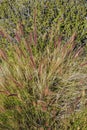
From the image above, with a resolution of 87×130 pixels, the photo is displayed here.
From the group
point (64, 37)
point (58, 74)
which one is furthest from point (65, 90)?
point (64, 37)

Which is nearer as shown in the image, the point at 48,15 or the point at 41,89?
the point at 41,89

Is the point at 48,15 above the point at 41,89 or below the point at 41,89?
above

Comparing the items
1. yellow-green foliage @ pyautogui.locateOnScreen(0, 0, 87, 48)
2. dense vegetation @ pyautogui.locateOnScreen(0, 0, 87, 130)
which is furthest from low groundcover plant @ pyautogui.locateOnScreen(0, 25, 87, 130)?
yellow-green foliage @ pyautogui.locateOnScreen(0, 0, 87, 48)

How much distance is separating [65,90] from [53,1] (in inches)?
80.7

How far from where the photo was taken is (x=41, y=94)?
3.33 m

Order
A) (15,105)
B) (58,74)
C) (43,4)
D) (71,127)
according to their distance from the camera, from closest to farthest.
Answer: (71,127) → (15,105) → (58,74) → (43,4)

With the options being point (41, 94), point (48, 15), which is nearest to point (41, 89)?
point (41, 94)

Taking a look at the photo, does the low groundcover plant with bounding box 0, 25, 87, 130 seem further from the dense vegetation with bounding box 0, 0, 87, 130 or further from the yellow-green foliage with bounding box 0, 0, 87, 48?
the yellow-green foliage with bounding box 0, 0, 87, 48

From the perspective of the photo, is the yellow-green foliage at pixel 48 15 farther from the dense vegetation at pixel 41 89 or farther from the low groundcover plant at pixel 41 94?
the low groundcover plant at pixel 41 94

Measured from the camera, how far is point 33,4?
521 cm

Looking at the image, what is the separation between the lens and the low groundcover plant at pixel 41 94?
322 cm

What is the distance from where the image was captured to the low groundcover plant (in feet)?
10.6

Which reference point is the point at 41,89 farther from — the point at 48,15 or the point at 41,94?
the point at 48,15

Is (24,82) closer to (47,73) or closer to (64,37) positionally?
(47,73)
